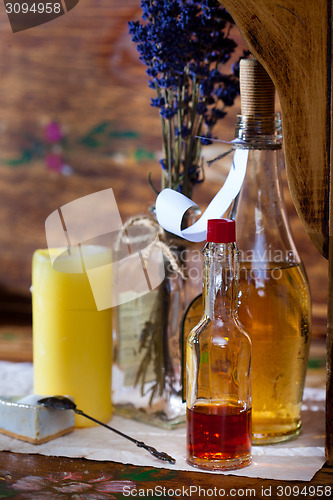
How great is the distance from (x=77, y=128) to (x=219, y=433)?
65cm

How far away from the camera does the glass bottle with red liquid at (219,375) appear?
0.58m

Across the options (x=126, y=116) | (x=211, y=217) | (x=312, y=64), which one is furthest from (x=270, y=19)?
(x=126, y=116)

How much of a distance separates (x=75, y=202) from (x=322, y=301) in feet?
1.34

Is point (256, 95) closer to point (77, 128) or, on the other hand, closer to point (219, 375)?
point (219, 375)

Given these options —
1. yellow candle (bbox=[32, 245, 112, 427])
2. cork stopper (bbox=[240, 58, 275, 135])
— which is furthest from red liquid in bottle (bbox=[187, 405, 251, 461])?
cork stopper (bbox=[240, 58, 275, 135])

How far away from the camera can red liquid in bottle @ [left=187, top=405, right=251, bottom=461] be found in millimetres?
577

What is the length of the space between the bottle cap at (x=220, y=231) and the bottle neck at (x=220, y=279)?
0.02 m

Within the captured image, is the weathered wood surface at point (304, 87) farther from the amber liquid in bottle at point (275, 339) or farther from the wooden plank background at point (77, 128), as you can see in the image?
the wooden plank background at point (77, 128)

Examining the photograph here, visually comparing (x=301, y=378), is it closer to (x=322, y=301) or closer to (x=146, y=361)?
(x=146, y=361)

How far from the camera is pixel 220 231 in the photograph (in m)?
0.56

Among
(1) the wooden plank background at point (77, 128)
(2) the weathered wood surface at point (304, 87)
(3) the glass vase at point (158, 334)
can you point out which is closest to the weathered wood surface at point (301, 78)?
(2) the weathered wood surface at point (304, 87)

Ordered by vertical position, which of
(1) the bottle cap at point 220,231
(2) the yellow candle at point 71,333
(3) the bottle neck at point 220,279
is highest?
(1) the bottle cap at point 220,231

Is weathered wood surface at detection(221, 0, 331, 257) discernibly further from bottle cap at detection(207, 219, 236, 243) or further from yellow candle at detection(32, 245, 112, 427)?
yellow candle at detection(32, 245, 112, 427)

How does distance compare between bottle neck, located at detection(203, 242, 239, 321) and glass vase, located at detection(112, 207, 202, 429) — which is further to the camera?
A: glass vase, located at detection(112, 207, 202, 429)
